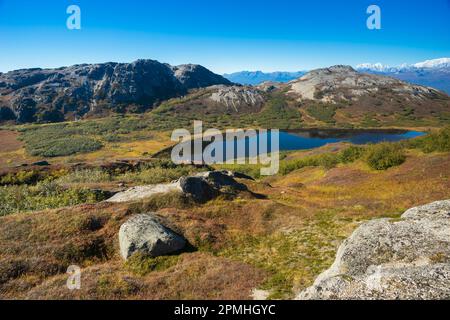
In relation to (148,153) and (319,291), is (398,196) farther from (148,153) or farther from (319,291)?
(148,153)

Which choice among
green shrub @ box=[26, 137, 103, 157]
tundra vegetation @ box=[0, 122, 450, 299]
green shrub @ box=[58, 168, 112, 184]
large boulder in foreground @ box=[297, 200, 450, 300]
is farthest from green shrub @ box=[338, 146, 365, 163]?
green shrub @ box=[26, 137, 103, 157]

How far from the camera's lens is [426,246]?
1788cm

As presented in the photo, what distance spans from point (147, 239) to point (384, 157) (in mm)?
55930

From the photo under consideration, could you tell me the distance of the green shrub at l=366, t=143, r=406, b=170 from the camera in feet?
203

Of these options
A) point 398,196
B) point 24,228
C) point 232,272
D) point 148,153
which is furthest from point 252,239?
point 148,153

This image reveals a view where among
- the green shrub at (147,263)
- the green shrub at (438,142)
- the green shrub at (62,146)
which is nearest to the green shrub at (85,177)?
the green shrub at (147,263)

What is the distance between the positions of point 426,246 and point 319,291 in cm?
838

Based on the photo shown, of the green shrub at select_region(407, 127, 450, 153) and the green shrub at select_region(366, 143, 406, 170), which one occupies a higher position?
the green shrub at select_region(407, 127, 450, 153)

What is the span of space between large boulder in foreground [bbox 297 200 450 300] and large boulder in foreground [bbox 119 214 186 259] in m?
12.5

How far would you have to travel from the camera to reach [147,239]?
24719 millimetres

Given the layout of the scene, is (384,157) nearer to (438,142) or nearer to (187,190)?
(438,142)

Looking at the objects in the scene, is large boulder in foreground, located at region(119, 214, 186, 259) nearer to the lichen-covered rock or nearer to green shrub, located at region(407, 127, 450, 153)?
the lichen-covered rock

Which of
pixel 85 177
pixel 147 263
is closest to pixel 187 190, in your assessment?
pixel 147 263

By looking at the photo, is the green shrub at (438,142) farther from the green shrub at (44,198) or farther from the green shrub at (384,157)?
the green shrub at (44,198)
